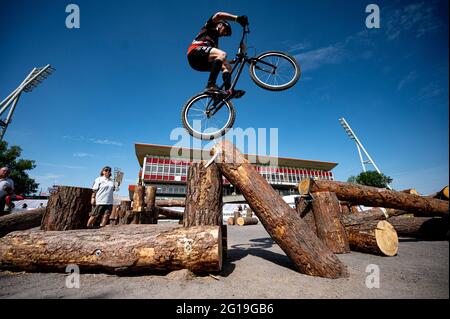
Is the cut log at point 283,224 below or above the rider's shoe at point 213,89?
below

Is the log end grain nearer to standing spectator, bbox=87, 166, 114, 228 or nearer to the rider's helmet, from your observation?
the rider's helmet

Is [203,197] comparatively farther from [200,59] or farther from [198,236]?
[200,59]

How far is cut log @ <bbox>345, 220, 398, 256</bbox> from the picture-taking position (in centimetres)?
409

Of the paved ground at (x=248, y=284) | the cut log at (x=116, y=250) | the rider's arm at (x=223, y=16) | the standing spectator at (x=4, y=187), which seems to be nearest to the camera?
the paved ground at (x=248, y=284)

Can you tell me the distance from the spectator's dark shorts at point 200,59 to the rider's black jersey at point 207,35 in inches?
6.6

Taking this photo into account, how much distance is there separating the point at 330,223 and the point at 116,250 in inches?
174

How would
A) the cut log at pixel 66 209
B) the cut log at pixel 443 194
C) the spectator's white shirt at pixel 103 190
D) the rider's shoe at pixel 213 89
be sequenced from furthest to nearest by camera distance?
the spectator's white shirt at pixel 103 190 → the cut log at pixel 443 194 → the rider's shoe at pixel 213 89 → the cut log at pixel 66 209

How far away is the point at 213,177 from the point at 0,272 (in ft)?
12.3

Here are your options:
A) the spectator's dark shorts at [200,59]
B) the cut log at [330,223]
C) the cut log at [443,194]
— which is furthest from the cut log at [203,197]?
the cut log at [443,194]

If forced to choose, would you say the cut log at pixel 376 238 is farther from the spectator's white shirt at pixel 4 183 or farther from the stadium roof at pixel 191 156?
the stadium roof at pixel 191 156

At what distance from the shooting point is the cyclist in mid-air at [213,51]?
161 inches

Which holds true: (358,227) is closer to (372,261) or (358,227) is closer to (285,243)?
(372,261)

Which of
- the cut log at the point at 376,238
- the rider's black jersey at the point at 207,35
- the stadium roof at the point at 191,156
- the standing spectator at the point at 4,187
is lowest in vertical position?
the cut log at the point at 376,238
